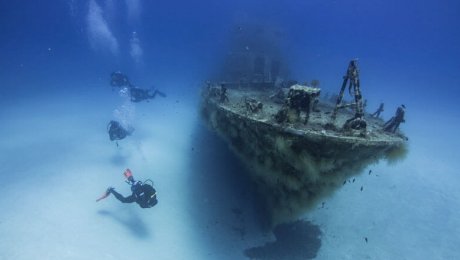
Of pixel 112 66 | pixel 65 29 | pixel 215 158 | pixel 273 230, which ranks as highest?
pixel 65 29

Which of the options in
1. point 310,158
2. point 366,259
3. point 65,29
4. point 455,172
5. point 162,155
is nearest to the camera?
point 310,158

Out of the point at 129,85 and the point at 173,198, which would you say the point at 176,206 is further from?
the point at 129,85

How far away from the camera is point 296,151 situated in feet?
20.2

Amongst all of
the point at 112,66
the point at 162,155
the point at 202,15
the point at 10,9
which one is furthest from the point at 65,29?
the point at 162,155

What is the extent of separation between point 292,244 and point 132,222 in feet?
16.9

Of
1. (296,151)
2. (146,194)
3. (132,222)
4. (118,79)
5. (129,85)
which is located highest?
(118,79)

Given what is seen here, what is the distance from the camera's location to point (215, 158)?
479 inches

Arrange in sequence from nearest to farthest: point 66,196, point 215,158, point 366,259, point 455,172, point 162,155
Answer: point 366,259 < point 66,196 < point 215,158 < point 162,155 < point 455,172

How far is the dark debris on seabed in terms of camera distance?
330 inches

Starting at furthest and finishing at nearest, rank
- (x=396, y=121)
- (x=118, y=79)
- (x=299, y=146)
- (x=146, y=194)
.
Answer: (x=118, y=79) → (x=146, y=194) → (x=396, y=121) → (x=299, y=146)

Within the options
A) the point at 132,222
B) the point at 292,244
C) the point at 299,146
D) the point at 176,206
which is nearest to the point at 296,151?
the point at 299,146

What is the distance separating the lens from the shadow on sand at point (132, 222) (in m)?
9.08

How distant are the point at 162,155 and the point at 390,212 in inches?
396

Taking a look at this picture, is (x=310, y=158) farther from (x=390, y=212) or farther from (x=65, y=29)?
(x=65, y=29)
